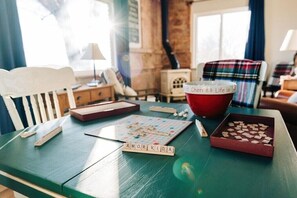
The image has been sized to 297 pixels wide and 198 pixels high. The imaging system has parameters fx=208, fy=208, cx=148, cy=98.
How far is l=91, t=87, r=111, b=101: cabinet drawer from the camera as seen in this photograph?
2556 millimetres

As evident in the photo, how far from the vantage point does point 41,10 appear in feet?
8.29

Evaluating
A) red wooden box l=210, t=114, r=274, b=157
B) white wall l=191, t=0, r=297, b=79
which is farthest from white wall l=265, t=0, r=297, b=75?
red wooden box l=210, t=114, r=274, b=157

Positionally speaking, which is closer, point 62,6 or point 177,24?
point 62,6

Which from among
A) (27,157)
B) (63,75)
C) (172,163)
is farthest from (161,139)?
(63,75)

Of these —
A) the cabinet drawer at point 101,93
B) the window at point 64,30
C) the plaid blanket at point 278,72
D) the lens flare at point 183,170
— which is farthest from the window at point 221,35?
the lens flare at point 183,170

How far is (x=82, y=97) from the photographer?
2379 mm

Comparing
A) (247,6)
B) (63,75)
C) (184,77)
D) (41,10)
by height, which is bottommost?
(184,77)

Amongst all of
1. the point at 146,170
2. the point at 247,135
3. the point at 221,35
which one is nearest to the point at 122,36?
the point at 221,35

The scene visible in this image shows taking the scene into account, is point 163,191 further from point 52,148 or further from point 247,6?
point 247,6

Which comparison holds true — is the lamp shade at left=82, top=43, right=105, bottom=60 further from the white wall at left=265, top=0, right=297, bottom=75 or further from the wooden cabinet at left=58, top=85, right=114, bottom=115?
the white wall at left=265, top=0, right=297, bottom=75

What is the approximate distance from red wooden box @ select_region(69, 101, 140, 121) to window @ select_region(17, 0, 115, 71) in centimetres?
173

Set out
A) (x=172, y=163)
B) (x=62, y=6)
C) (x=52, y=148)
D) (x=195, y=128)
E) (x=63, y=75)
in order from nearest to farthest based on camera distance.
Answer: (x=172, y=163), (x=52, y=148), (x=195, y=128), (x=63, y=75), (x=62, y=6)

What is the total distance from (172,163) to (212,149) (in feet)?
0.51

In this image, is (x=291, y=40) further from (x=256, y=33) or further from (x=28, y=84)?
(x=28, y=84)
